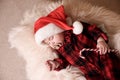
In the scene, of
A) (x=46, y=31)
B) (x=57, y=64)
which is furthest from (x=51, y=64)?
(x=46, y=31)

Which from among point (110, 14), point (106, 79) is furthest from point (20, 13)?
point (106, 79)

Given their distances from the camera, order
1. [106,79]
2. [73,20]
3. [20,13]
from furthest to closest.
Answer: [20,13]
[73,20]
[106,79]

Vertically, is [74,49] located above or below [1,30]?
below

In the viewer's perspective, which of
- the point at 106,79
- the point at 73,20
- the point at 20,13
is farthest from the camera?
the point at 20,13

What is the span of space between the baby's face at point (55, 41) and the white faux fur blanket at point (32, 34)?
0.09ft

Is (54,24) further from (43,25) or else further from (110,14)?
(110,14)

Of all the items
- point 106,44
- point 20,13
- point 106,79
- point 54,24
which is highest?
point 20,13

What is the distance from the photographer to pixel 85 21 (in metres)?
1.15

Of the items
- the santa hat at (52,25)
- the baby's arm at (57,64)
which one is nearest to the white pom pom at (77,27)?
the santa hat at (52,25)

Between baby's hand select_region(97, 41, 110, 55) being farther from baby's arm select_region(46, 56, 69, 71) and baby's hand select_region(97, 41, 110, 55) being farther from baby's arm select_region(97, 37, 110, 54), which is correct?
baby's arm select_region(46, 56, 69, 71)

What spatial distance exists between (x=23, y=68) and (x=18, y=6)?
0.32m

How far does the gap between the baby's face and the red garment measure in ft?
0.06

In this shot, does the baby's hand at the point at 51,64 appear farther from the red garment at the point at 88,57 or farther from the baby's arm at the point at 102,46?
the baby's arm at the point at 102,46

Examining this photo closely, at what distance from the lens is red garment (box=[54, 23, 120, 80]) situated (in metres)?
1.05
